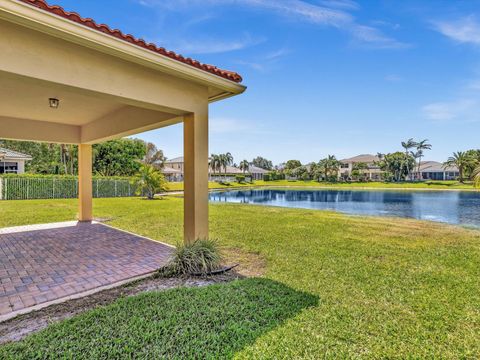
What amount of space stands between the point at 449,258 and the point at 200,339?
23.1 ft

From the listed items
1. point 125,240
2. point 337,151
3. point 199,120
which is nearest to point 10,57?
point 199,120

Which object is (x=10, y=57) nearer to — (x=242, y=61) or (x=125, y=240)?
(x=125, y=240)

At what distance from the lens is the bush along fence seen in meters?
21.0

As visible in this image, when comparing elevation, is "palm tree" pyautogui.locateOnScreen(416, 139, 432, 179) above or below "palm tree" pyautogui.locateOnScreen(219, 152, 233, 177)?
above

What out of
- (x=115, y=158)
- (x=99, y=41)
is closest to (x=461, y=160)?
(x=115, y=158)

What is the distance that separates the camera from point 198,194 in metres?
6.02

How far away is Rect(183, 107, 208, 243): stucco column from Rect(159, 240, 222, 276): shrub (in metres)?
0.30

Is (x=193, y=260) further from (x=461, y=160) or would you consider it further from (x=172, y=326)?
(x=461, y=160)

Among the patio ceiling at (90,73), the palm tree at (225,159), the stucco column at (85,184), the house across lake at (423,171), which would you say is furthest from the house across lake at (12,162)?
the house across lake at (423,171)

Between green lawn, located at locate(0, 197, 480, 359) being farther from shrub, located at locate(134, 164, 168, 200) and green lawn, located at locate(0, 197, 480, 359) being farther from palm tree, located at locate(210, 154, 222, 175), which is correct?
palm tree, located at locate(210, 154, 222, 175)

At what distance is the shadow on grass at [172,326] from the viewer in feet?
9.67

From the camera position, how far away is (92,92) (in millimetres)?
4590

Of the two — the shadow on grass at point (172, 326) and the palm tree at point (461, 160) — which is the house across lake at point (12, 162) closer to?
the shadow on grass at point (172, 326)

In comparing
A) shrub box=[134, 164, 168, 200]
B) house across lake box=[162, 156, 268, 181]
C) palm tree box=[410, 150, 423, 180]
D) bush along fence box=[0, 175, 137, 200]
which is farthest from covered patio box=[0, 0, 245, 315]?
palm tree box=[410, 150, 423, 180]
